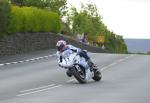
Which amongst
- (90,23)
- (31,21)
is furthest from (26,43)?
(90,23)

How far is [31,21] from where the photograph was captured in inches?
1526

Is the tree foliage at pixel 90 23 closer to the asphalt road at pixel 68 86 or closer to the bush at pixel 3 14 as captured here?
the bush at pixel 3 14

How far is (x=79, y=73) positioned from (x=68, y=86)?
118 cm

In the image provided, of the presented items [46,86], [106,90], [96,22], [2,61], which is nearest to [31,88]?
[46,86]

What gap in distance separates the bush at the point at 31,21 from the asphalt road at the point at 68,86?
7.42 m

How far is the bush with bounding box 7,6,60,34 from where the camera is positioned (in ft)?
116

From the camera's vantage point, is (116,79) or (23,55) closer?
(116,79)

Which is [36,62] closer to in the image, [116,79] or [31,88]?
[116,79]

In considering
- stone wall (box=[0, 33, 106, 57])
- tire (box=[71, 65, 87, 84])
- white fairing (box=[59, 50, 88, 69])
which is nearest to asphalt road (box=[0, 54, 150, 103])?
tire (box=[71, 65, 87, 84])

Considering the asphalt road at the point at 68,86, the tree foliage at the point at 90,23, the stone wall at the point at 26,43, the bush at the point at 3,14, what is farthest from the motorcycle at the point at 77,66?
the tree foliage at the point at 90,23

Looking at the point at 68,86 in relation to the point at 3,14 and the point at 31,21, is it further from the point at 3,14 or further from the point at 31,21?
the point at 31,21

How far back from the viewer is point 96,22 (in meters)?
80.9

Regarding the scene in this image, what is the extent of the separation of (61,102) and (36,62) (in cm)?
1615

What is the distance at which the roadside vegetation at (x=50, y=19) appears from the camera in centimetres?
3459
